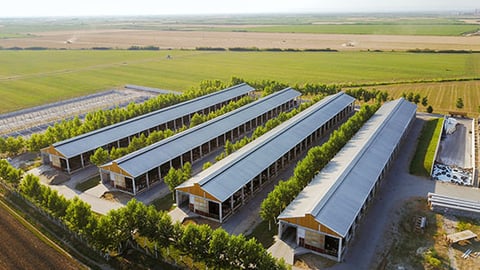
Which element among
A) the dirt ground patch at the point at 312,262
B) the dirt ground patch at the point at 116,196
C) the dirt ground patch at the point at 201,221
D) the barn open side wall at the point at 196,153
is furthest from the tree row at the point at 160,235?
the barn open side wall at the point at 196,153

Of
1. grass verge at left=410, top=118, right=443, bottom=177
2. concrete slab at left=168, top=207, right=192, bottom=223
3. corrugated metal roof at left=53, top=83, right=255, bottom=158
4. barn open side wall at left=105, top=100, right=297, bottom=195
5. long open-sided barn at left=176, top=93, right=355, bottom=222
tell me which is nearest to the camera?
long open-sided barn at left=176, top=93, right=355, bottom=222

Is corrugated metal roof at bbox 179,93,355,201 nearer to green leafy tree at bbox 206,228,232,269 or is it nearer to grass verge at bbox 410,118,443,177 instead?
green leafy tree at bbox 206,228,232,269

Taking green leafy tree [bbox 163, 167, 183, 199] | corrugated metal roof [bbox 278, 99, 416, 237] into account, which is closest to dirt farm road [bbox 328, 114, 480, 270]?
corrugated metal roof [bbox 278, 99, 416, 237]

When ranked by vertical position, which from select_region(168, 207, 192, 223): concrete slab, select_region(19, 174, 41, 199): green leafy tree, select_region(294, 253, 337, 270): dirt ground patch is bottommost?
select_region(294, 253, 337, 270): dirt ground patch

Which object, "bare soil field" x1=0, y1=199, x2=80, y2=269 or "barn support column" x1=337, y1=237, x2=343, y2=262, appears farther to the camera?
"barn support column" x1=337, y1=237, x2=343, y2=262

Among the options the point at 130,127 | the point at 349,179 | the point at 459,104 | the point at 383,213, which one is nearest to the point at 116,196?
the point at 130,127

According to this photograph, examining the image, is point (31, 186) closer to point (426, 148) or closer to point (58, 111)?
point (58, 111)
